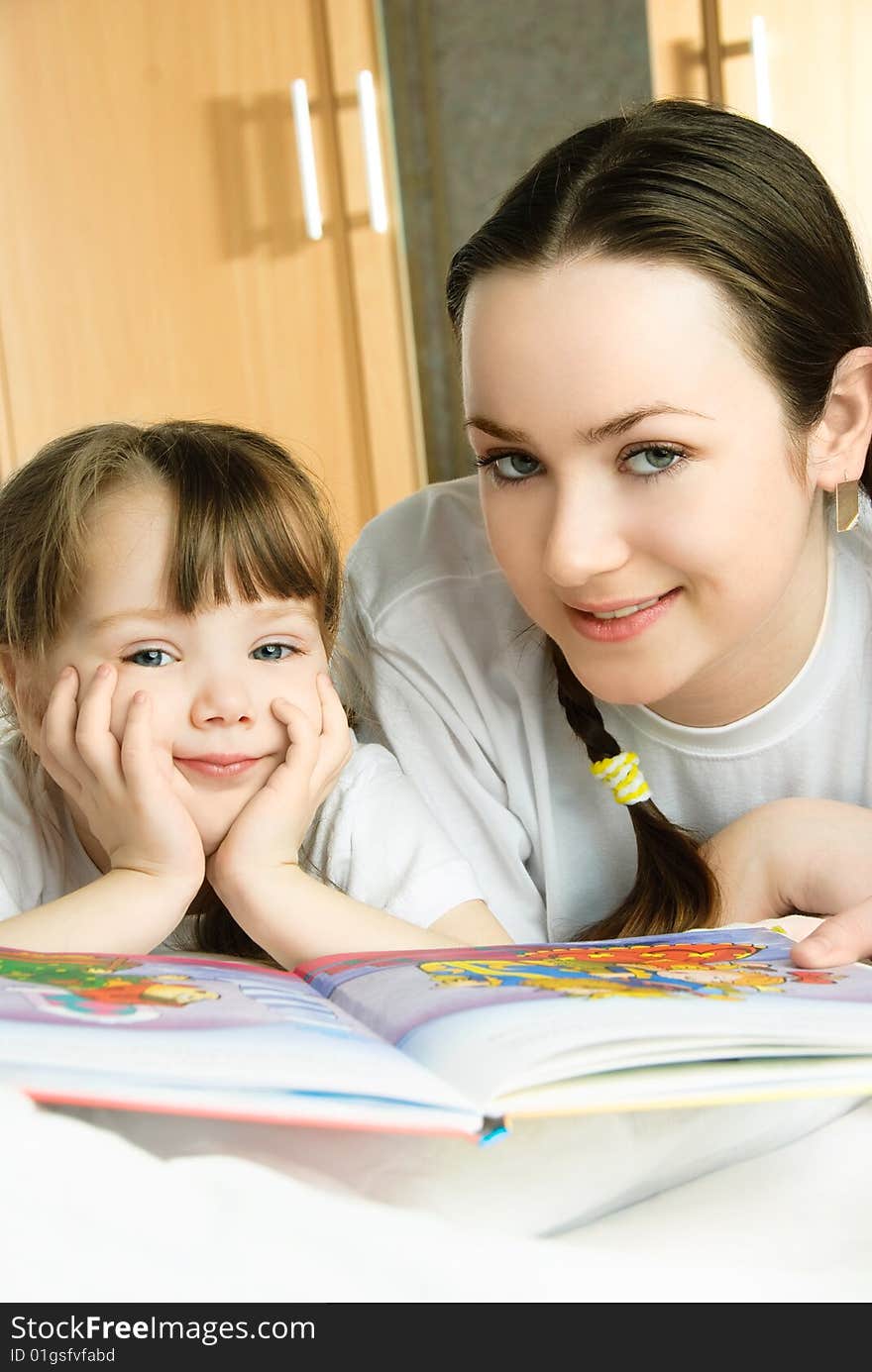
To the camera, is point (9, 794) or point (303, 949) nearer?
point (303, 949)

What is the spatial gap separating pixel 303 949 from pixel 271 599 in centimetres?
26

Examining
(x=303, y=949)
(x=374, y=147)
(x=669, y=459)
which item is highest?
(x=374, y=147)

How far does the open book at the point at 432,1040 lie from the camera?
1.62 feet

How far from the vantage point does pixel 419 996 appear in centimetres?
62

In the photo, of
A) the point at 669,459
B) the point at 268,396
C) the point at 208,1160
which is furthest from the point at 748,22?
the point at 208,1160

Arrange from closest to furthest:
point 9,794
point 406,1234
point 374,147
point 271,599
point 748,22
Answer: point 406,1234 → point 271,599 → point 9,794 → point 748,22 → point 374,147

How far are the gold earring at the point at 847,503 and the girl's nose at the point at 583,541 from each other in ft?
0.82

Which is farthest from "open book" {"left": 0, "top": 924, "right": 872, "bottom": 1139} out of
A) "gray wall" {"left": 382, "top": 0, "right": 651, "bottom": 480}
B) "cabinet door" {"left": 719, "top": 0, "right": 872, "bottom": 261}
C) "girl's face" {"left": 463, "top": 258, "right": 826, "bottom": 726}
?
"gray wall" {"left": 382, "top": 0, "right": 651, "bottom": 480}

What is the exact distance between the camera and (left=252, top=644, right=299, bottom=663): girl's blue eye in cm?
103

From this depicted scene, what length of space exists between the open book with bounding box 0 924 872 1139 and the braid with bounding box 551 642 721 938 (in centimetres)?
39

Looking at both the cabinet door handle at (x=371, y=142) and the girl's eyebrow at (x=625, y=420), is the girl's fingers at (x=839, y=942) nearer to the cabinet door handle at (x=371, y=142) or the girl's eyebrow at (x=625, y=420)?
the girl's eyebrow at (x=625, y=420)

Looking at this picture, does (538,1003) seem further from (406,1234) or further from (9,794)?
(9,794)

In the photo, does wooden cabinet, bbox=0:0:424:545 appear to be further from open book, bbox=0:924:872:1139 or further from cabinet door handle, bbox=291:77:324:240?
open book, bbox=0:924:872:1139

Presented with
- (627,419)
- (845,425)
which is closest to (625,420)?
(627,419)
